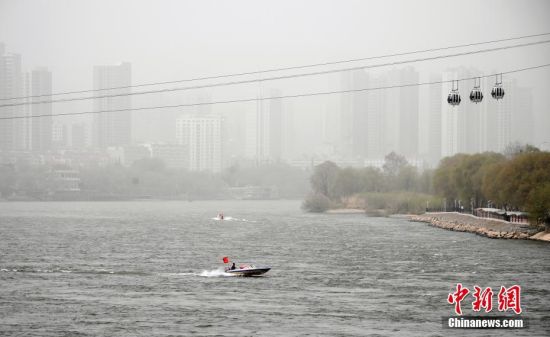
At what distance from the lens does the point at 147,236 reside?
108 m

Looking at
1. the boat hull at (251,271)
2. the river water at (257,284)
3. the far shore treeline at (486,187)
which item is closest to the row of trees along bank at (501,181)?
the far shore treeline at (486,187)

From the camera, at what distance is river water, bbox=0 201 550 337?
45781 millimetres

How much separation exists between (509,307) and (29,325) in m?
23.1

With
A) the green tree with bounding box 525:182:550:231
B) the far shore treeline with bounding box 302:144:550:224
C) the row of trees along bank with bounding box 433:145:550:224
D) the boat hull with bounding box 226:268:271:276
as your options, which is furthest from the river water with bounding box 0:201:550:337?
the far shore treeline with bounding box 302:144:550:224

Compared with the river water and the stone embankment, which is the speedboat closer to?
the river water

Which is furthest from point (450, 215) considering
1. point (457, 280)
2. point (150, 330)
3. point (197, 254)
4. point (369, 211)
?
point (150, 330)

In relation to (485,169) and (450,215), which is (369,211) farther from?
(485,169)

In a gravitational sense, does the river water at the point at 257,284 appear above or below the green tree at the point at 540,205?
below

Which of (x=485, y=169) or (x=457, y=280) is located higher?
(x=485, y=169)

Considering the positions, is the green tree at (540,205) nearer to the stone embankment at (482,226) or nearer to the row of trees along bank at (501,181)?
the row of trees along bank at (501,181)

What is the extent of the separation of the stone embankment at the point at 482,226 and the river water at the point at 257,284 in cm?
410

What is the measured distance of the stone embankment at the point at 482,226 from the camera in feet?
336

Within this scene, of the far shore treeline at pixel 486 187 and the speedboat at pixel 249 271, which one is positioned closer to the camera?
the speedboat at pixel 249 271

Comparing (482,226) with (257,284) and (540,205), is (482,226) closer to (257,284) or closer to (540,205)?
(540,205)
